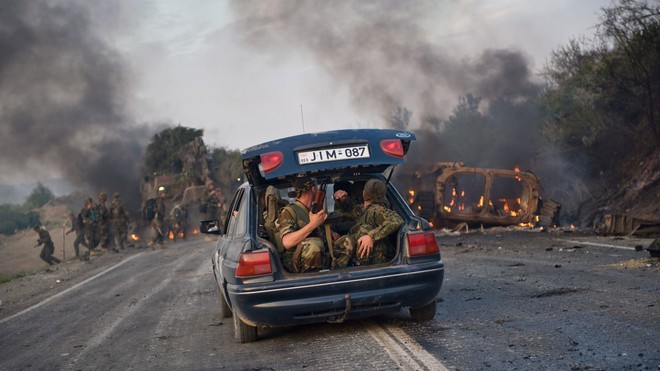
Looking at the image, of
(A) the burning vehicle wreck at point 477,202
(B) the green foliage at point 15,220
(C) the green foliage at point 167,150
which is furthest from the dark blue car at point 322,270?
(B) the green foliage at point 15,220

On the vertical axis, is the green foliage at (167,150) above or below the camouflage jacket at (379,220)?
above

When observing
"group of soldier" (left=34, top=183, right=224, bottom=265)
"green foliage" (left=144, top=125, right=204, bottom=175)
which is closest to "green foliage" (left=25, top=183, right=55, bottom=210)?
"green foliage" (left=144, top=125, right=204, bottom=175)

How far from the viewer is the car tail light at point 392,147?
6855 millimetres

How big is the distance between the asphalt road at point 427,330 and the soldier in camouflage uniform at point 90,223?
14.3 m

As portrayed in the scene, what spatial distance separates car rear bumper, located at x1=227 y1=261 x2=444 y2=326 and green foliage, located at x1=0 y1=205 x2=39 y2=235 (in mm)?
61733

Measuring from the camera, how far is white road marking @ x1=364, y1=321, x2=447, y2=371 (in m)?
5.36

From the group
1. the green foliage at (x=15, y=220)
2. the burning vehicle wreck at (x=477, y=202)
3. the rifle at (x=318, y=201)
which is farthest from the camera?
the green foliage at (x=15, y=220)

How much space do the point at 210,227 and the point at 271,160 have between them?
2202 mm

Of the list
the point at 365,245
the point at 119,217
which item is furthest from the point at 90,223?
the point at 365,245

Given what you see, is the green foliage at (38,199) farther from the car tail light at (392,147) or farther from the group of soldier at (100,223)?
the car tail light at (392,147)

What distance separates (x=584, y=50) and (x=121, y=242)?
63.3ft

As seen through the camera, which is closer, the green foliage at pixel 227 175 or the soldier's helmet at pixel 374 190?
the soldier's helmet at pixel 374 190

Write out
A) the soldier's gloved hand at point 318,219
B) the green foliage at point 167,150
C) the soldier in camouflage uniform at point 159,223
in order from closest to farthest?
the soldier's gloved hand at point 318,219 < the soldier in camouflage uniform at point 159,223 < the green foliage at point 167,150

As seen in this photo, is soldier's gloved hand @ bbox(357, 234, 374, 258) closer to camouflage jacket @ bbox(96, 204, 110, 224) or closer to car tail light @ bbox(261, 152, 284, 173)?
car tail light @ bbox(261, 152, 284, 173)
